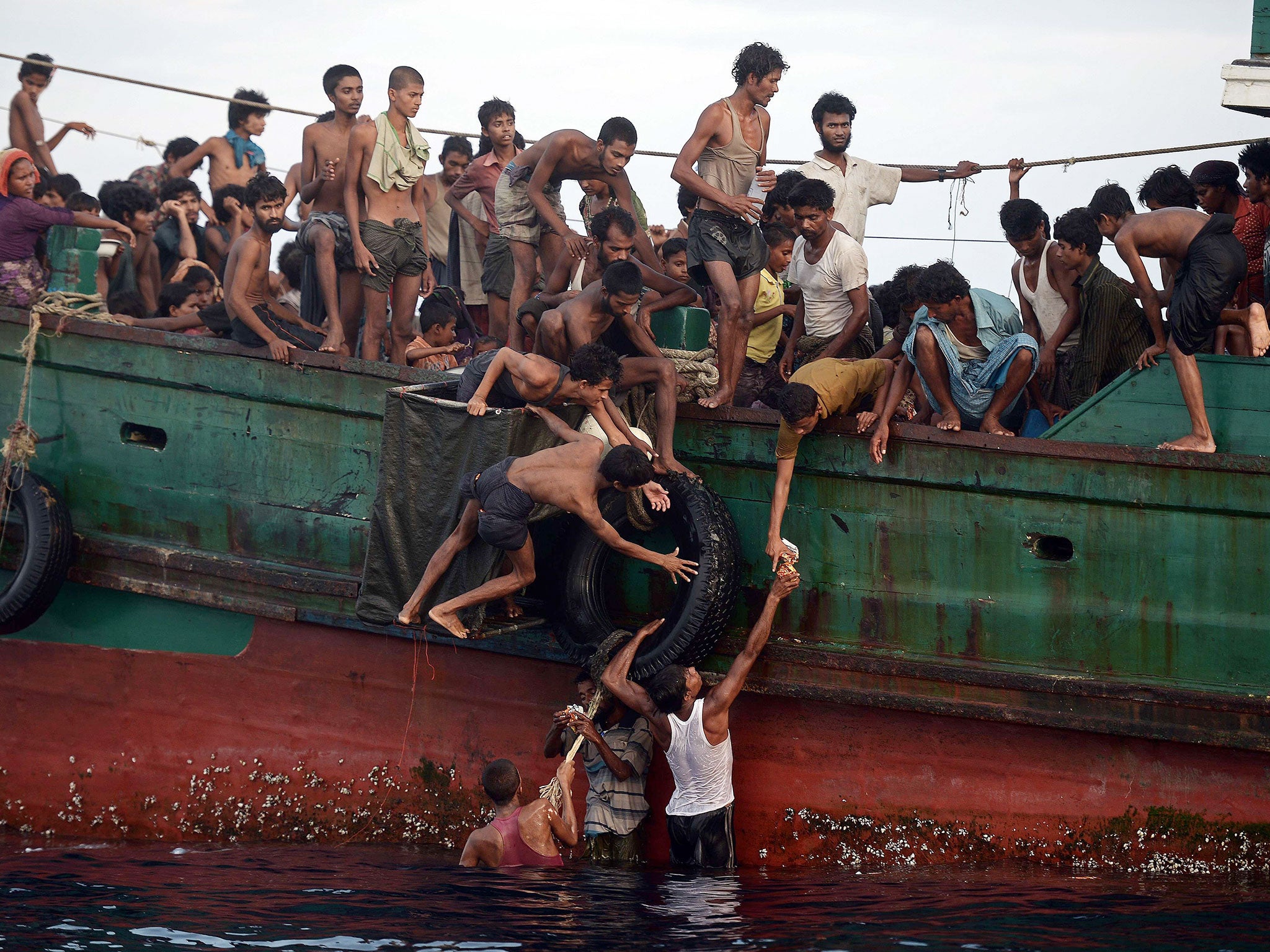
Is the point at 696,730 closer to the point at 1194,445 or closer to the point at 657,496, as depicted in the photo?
the point at 657,496

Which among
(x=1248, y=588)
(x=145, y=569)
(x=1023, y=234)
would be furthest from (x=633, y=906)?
(x=1023, y=234)

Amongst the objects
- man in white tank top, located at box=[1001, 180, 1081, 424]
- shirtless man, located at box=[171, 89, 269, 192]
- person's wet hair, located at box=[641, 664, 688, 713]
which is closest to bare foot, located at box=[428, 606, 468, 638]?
person's wet hair, located at box=[641, 664, 688, 713]

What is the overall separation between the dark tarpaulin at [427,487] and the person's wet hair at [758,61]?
7.48ft

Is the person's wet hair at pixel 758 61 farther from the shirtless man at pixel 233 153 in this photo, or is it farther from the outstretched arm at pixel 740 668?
the shirtless man at pixel 233 153

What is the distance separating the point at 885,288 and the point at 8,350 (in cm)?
518

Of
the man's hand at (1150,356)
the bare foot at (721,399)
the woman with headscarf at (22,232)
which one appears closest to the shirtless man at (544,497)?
the bare foot at (721,399)

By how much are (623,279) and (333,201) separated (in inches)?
99.2

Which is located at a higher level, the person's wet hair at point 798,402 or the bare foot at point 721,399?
the bare foot at point 721,399

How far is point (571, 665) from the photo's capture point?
7074mm

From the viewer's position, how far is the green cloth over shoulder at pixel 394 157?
809 cm

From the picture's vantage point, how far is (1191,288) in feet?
20.2

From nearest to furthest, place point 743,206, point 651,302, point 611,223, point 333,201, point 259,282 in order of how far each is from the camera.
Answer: point 611,223 < point 743,206 < point 651,302 < point 259,282 < point 333,201

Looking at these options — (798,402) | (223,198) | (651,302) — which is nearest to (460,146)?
(223,198)

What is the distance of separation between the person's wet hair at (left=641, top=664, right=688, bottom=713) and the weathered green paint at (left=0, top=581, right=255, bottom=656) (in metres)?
2.47
